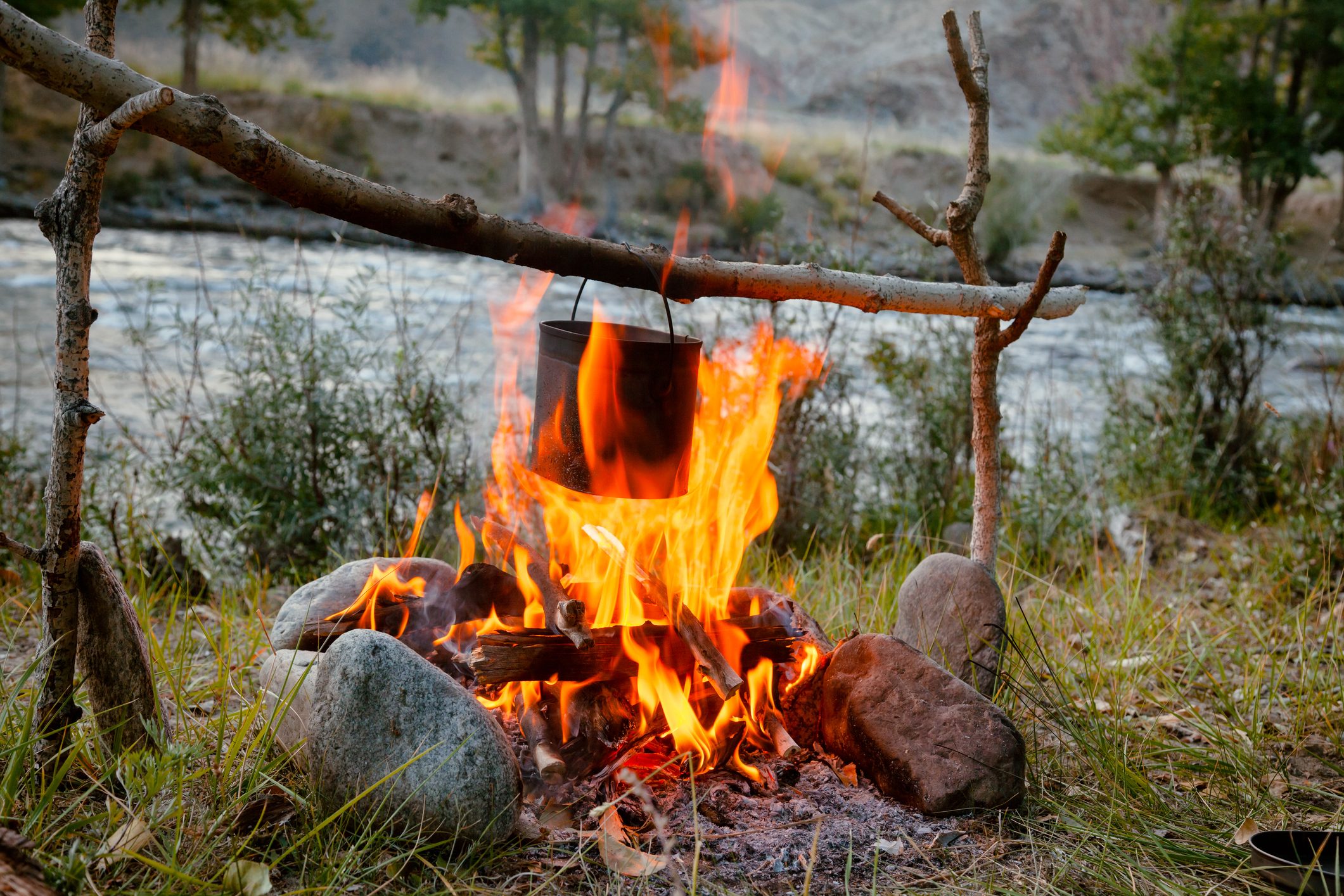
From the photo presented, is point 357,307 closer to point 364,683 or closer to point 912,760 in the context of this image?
point 364,683

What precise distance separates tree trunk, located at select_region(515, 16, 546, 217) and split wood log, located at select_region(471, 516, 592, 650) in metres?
22.1

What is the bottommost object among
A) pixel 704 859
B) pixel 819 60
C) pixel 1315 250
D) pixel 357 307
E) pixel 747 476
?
pixel 704 859

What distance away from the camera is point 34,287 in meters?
11.6

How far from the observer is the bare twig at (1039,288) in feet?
7.40

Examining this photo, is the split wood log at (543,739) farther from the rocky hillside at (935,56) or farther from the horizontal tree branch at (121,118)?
the rocky hillside at (935,56)

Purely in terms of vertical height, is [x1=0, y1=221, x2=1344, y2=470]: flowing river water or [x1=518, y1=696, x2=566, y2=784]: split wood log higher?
[x1=0, y1=221, x2=1344, y2=470]: flowing river water

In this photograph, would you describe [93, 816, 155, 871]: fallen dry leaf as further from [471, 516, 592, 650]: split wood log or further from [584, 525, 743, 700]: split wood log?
[584, 525, 743, 700]: split wood log

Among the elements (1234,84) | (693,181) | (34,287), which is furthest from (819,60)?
(34,287)

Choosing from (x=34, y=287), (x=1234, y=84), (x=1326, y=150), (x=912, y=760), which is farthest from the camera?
(x=1234, y=84)

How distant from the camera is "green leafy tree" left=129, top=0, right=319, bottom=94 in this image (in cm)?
2066

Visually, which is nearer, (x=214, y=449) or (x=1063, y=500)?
(x=214, y=449)

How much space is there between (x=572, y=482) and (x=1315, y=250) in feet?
86.0

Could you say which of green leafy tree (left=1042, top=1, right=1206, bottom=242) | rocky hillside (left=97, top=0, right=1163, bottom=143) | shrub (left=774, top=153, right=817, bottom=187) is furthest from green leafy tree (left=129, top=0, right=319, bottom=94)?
rocky hillside (left=97, top=0, right=1163, bottom=143)

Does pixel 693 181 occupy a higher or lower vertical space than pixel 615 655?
higher
